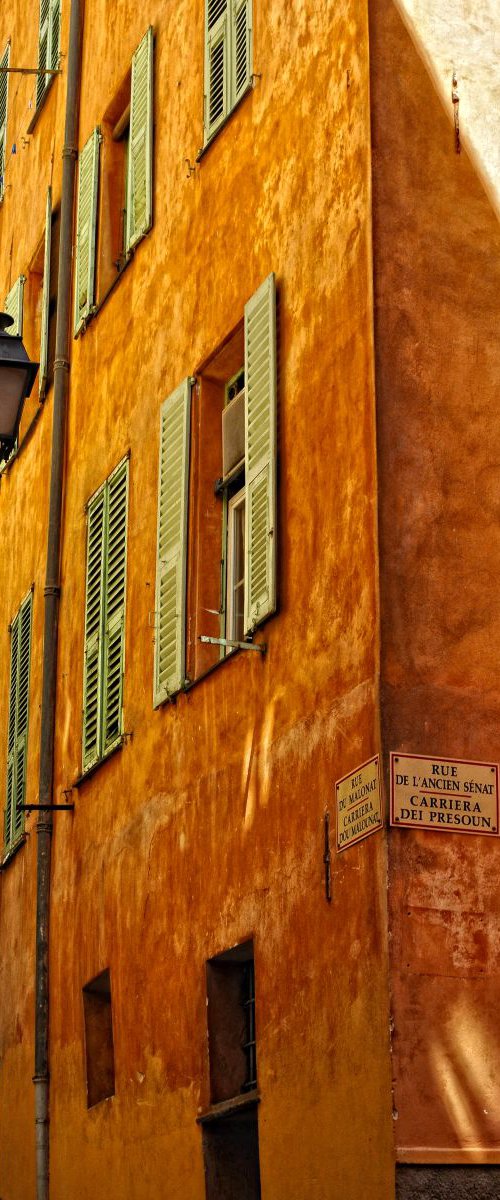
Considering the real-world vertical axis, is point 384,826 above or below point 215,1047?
above

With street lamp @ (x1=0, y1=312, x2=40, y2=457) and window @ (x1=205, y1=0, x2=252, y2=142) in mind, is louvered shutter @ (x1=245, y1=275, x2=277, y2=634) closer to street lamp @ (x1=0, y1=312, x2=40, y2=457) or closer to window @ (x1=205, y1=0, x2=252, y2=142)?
window @ (x1=205, y1=0, x2=252, y2=142)

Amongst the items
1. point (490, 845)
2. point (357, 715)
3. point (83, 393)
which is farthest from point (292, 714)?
point (83, 393)

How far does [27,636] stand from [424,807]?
23.3 feet

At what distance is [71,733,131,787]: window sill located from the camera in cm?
1169

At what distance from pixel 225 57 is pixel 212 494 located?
8.00ft

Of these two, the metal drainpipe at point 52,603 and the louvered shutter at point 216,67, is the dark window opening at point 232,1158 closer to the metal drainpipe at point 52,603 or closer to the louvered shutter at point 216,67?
the metal drainpipe at point 52,603

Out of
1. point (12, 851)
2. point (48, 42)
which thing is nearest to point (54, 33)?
point (48, 42)

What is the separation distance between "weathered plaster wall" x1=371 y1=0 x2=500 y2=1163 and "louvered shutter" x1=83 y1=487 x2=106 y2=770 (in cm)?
397

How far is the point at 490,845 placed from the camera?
8273mm

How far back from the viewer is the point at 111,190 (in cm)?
1413

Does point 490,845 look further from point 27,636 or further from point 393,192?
point 27,636

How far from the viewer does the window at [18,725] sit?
14.6 meters

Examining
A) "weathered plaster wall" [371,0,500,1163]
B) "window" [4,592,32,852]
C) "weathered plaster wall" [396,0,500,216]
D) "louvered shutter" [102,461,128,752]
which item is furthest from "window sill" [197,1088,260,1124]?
"window" [4,592,32,852]

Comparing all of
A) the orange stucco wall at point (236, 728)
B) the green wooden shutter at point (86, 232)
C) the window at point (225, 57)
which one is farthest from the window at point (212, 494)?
the green wooden shutter at point (86, 232)
